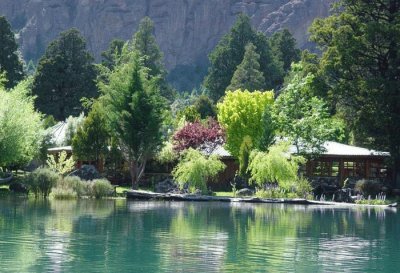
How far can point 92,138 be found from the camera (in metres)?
59.9

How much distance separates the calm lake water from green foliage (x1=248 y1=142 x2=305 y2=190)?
6.99m

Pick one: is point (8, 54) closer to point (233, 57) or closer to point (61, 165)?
point (233, 57)

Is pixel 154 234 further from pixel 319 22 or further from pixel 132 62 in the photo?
pixel 319 22

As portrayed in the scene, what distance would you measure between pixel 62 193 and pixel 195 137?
12.2 meters

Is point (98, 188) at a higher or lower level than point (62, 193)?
higher

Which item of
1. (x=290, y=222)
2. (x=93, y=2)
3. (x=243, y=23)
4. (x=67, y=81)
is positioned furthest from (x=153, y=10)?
(x=290, y=222)

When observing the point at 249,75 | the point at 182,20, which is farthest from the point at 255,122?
the point at 182,20

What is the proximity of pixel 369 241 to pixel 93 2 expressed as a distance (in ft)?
520

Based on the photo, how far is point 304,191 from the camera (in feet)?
174

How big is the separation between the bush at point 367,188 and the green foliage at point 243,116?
35.6 ft

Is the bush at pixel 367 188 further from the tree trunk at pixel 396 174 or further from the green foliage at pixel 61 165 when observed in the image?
the green foliage at pixel 61 165

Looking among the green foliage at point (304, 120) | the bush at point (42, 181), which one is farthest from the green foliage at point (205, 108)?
the bush at point (42, 181)

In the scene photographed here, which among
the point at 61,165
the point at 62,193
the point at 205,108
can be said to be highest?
the point at 205,108

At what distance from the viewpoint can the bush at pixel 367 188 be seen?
53844 millimetres
